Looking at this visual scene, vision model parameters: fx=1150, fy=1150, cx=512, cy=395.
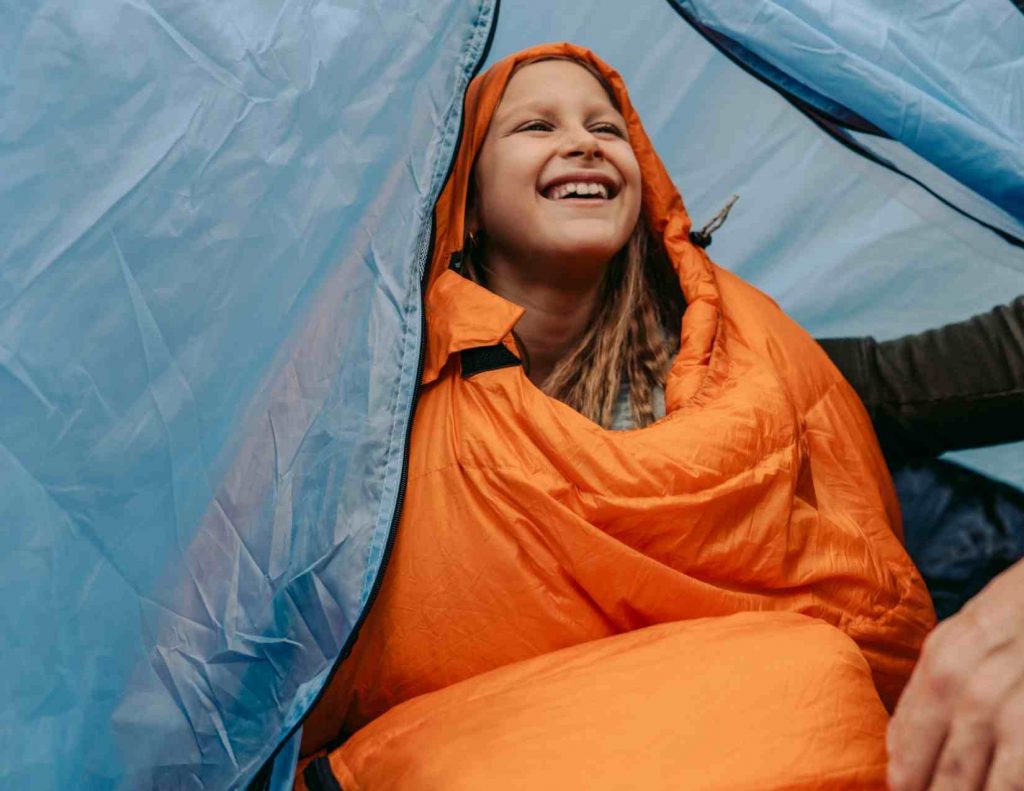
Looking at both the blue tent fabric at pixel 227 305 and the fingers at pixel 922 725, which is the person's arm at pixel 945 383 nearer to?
the blue tent fabric at pixel 227 305

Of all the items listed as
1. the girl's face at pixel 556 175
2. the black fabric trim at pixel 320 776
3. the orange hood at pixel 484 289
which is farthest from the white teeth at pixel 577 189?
the black fabric trim at pixel 320 776

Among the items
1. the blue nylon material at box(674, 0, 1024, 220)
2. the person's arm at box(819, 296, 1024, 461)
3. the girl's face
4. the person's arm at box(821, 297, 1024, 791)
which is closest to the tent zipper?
the girl's face

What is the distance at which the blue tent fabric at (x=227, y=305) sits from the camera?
2.72 feet

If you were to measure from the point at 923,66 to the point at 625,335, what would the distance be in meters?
0.43

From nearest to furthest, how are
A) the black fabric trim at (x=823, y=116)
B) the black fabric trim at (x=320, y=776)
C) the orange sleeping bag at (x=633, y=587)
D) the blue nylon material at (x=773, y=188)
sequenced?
1. the orange sleeping bag at (x=633, y=587)
2. the black fabric trim at (x=320, y=776)
3. the black fabric trim at (x=823, y=116)
4. the blue nylon material at (x=773, y=188)

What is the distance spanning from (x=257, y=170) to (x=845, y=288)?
92 cm

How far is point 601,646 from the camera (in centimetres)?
95

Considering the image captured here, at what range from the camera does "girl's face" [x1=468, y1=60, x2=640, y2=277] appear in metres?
1.29

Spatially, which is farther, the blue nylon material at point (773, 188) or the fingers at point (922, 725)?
the blue nylon material at point (773, 188)

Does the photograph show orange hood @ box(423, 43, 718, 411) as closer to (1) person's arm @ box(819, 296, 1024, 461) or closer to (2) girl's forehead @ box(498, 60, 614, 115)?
(2) girl's forehead @ box(498, 60, 614, 115)

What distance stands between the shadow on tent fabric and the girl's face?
492mm

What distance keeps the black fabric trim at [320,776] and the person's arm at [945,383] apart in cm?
83

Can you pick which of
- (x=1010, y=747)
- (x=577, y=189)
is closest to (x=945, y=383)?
(x=577, y=189)

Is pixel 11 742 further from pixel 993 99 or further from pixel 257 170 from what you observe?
pixel 993 99
